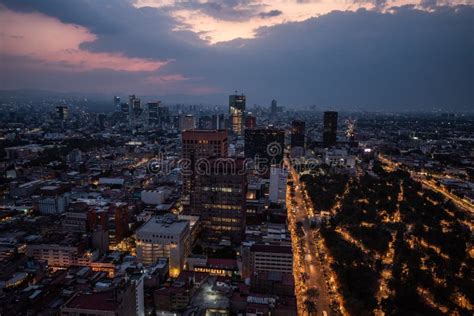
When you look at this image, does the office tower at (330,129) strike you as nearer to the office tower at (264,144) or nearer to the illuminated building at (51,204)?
the office tower at (264,144)

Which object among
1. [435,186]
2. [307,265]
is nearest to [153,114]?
[435,186]

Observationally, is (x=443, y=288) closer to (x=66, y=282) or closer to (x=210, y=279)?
(x=210, y=279)

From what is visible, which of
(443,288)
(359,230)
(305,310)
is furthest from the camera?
(359,230)

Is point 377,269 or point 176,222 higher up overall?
point 176,222

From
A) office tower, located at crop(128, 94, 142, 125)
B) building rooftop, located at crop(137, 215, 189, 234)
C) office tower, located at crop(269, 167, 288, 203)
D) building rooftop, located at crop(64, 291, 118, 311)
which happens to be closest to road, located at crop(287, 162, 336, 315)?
office tower, located at crop(269, 167, 288, 203)

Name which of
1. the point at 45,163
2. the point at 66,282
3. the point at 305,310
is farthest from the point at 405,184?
the point at 45,163
